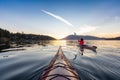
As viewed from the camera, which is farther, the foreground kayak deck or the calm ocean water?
the calm ocean water

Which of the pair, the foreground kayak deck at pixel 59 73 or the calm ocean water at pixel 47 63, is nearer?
the foreground kayak deck at pixel 59 73

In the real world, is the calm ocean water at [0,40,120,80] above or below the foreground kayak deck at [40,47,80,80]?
below

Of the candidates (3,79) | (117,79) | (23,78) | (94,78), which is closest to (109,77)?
(117,79)

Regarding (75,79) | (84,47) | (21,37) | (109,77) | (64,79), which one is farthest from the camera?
(21,37)

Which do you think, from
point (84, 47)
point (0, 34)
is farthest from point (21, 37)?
point (84, 47)

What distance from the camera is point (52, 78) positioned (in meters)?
5.77

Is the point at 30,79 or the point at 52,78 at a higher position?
the point at 52,78

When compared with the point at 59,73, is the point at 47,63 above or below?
below

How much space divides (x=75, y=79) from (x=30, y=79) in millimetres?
4994

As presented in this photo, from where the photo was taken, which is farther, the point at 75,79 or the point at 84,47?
the point at 84,47

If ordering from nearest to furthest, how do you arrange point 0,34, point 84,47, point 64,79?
point 64,79, point 84,47, point 0,34

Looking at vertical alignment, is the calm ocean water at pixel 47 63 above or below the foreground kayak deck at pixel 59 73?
below

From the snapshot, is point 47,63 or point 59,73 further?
point 47,63

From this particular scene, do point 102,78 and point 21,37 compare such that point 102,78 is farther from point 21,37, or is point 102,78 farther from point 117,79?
point 21,37
